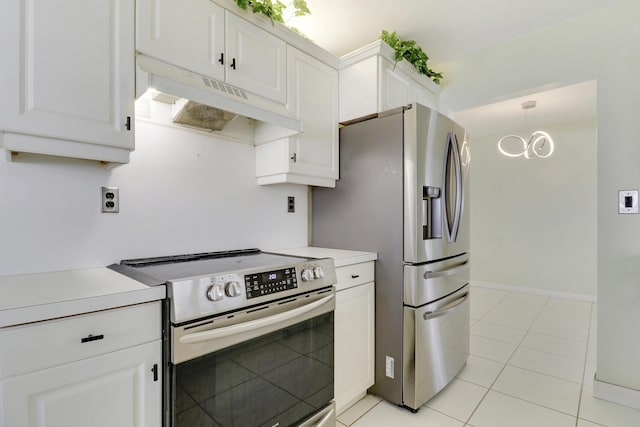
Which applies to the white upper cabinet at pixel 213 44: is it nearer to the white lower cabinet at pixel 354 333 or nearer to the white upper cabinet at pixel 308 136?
the white upper cabinet at pixel 308 136

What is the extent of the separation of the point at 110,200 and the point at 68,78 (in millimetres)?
555

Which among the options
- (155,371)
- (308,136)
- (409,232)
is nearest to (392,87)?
(308,136)

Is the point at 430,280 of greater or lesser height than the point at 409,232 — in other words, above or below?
below

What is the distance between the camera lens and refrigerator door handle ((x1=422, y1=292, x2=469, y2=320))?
76.7 inches

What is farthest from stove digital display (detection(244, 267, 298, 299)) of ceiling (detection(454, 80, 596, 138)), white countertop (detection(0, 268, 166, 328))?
ceiling (detection(454, 80, 596, 138))

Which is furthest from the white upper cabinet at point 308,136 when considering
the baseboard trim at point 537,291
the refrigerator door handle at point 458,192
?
the baseboard trim at point 537,291

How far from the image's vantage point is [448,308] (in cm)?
212

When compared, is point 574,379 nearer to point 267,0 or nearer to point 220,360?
point 220,360

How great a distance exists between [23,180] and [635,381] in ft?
11.3

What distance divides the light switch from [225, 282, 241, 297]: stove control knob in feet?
7.78

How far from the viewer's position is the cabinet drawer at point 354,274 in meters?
1.80

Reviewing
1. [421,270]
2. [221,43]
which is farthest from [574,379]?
[221,43]

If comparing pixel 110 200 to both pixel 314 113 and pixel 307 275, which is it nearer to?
pixel 307 275

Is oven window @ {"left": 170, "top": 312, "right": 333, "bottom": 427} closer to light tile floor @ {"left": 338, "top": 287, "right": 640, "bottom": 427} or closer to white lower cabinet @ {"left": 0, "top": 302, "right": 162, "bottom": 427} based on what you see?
white lower cabinet @ {"left": 0, "top": 302, "right": 162, "bottom": 427}
